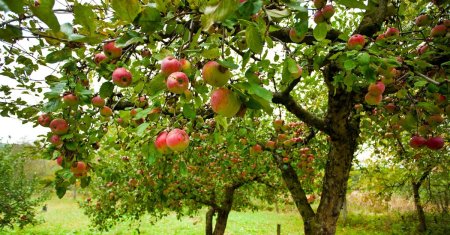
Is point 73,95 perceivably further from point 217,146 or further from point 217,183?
point 217,183

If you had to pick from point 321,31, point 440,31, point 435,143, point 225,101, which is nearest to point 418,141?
point 435,143

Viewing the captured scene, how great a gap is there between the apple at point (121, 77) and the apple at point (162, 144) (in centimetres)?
32

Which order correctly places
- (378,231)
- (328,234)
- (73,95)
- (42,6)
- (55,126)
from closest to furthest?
(42,6) → (73,95) → (55,126) → (328,234) → (378,231)

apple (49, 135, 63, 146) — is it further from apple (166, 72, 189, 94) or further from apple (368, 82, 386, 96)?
apple (368, 82, 386, 96)

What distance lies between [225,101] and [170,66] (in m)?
0.24

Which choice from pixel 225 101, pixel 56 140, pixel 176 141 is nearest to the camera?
pixel 225 101

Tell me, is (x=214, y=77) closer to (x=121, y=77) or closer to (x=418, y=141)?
(x=121, y=77)

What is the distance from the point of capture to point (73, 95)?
161cm

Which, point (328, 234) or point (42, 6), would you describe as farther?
point (328, 234)

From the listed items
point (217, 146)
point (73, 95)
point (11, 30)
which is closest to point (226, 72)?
point (11, 30)

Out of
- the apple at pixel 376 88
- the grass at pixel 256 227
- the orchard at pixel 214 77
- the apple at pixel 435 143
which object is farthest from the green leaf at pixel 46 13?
the grass at pixel 256 227

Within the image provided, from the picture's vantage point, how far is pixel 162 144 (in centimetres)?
136

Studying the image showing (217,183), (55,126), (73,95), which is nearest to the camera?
(73,95)

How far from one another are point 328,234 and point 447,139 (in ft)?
12.4
